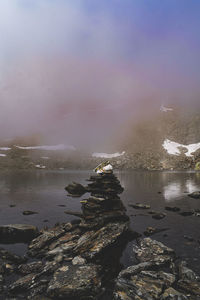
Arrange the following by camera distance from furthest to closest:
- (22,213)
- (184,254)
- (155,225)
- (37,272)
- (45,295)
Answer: (22,213)
(155,225)
(184,254)
(37,272)
(45,295)

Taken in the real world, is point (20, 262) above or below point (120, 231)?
below

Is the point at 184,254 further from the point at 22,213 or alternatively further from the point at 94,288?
the point at 22,213

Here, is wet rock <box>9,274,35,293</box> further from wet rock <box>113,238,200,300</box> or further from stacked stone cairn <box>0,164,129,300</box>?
wet rock <box>113,238,200,300</box>

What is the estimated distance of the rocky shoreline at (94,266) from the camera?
1104cm

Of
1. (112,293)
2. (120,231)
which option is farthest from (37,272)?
(120,231)

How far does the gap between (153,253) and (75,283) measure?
Answer: 7.74 meters

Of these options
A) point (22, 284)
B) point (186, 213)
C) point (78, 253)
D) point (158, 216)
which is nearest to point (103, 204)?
point (78, 253)

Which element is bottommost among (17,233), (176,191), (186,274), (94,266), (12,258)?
(12,258)

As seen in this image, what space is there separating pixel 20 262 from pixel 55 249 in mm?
3045

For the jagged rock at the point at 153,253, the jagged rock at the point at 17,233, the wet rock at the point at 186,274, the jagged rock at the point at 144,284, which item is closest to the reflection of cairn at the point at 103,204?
the jagged rock at the point at 153,253

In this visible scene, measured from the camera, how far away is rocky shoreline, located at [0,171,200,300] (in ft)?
36.2

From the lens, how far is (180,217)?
29.2 metres

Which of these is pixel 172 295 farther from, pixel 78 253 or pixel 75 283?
pixel 78 253

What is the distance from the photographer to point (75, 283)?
11.5 m
